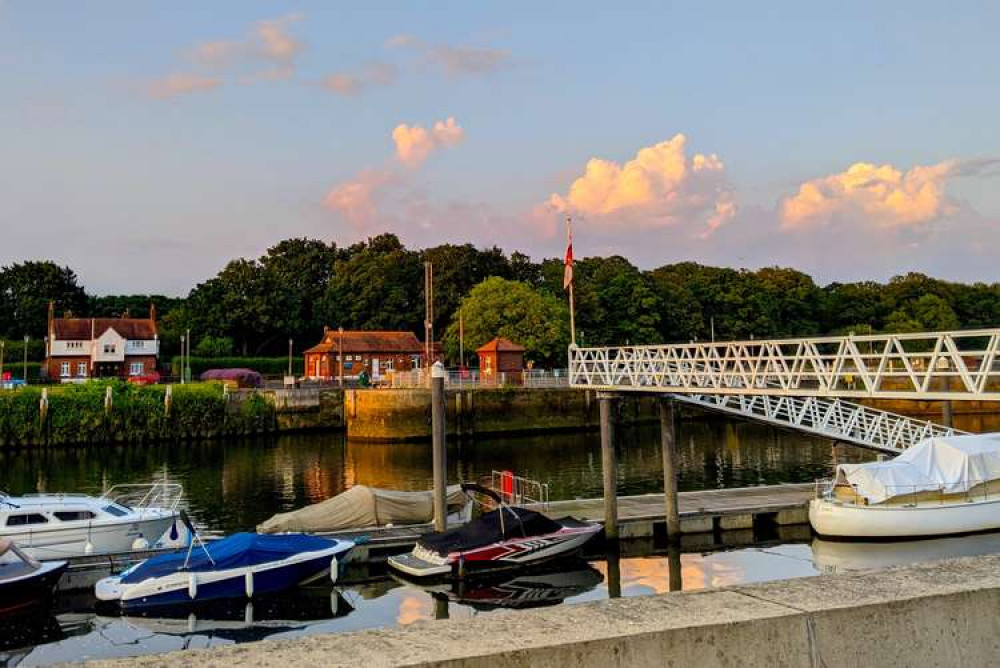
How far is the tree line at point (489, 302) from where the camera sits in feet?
337

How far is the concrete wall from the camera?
7012 cm

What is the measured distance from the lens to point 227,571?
914 inches

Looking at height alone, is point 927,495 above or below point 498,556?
above

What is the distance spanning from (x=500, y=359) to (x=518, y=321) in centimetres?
1769

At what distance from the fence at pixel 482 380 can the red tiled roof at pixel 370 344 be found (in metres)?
19.4

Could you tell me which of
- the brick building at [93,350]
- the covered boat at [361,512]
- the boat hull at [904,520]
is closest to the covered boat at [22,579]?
the covered boat at [361,512]

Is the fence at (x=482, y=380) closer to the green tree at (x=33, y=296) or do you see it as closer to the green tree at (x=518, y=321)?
the green tree at (x=518, y=321)

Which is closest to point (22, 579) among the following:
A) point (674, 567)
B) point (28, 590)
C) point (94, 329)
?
point (28, 590)

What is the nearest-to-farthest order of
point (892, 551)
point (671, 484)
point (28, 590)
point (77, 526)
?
point (28, 590) → point (77, 526) → point (892, 551) → point (671, 484)

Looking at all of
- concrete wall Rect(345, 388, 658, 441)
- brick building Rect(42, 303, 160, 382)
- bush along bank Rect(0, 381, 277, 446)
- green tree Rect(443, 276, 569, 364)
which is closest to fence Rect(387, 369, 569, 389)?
concrete wall Rect(345, 388, 658, 441)

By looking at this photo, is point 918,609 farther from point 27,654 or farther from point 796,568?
point 796,568

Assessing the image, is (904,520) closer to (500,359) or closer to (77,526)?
(77,526)

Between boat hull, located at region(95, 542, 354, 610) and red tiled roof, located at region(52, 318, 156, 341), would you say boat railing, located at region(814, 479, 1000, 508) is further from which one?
red tiled roof, located at region(52, 318, 156, 341)

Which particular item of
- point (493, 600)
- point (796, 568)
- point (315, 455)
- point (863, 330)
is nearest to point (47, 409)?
point (315, 455)
